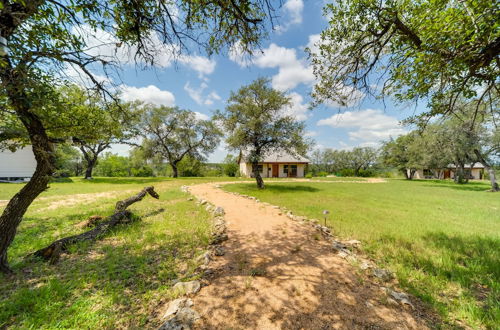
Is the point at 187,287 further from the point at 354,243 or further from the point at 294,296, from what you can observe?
the point at 354,243

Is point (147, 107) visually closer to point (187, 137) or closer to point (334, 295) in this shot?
point (187, 137)

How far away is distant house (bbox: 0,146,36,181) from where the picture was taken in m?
17.7

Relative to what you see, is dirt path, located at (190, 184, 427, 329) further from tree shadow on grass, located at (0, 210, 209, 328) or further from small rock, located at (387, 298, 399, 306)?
tree shadow on grass, located at (0, 210, 209, 328)

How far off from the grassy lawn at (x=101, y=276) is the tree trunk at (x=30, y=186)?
1.92 ft

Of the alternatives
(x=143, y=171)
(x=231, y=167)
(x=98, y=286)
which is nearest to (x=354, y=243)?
(x=98, y=286)

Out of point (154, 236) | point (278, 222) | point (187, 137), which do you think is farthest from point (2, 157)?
point (278, 222)

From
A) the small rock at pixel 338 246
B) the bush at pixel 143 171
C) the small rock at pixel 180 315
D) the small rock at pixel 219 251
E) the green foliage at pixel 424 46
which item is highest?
the green foliage at pixel 424 46

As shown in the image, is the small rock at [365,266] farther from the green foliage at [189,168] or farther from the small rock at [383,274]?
the green foliage at [189,168]

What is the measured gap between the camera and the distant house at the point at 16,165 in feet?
58.1

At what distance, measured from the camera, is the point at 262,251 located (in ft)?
12.6

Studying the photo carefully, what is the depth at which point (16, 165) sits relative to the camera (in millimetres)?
18266

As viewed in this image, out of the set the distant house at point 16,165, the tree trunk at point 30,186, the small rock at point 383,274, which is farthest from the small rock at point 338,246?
the distant house at point 16,165

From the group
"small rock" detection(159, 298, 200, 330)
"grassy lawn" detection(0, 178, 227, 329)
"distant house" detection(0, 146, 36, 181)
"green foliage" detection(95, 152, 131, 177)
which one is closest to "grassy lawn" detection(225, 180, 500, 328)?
"small rock" detection(159, 298, 200, 330)

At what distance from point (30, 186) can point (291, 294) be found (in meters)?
5.10
